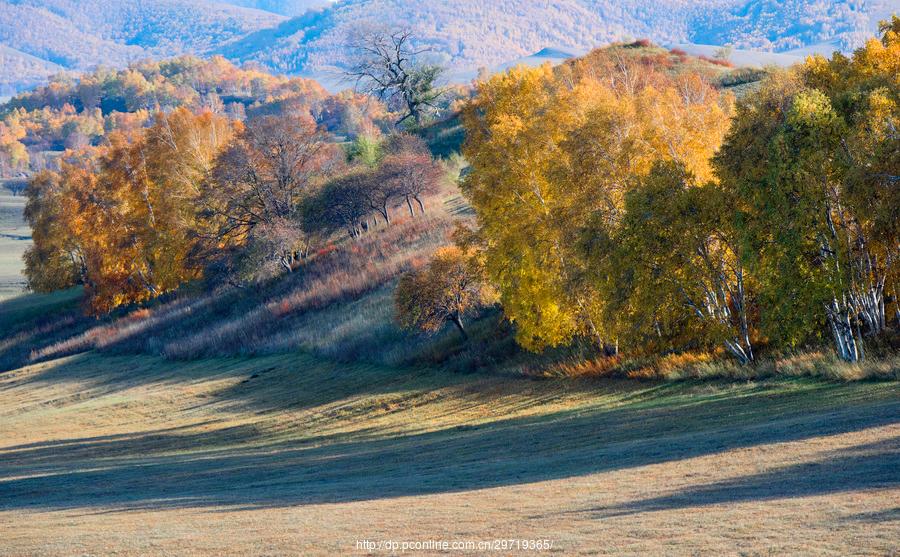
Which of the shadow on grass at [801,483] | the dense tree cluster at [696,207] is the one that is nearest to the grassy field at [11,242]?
the dense tree cluster at [696,207]

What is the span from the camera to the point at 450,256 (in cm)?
3903

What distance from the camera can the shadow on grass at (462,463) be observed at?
39.2ft

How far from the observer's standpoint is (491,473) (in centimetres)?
1670

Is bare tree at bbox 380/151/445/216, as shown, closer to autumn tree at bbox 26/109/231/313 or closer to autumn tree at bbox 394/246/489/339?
autumn tree at bbox 26/109/231/313

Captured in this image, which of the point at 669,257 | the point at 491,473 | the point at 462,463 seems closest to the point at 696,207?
the point at 669,257

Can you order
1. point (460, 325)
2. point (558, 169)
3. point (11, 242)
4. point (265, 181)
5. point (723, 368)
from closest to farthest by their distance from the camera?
point (723, 368) → point (558, 169) → point (460, 325) → point (265, 181) → point (11, 242)

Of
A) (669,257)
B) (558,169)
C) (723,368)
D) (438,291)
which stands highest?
(558,169)

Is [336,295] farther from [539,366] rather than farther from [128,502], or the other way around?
[128,502]

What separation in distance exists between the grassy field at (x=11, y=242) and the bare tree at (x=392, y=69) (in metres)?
48.3

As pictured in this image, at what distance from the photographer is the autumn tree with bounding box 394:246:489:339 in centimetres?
3916

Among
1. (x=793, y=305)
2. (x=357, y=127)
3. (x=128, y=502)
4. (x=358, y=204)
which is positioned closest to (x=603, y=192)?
(x=793, y=305)

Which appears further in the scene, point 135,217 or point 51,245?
point 51,245

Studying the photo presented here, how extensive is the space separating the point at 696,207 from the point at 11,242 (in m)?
141

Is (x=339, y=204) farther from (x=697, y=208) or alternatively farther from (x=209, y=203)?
(x=697, y=208)
